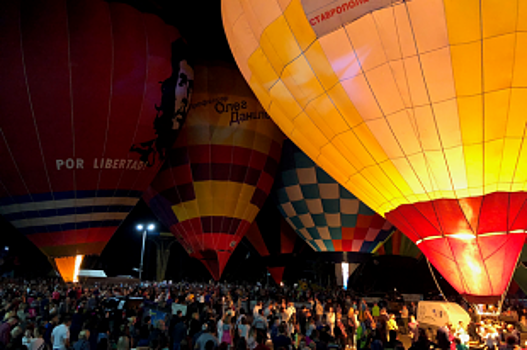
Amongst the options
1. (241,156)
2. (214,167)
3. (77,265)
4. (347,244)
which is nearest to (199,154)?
(214,167)

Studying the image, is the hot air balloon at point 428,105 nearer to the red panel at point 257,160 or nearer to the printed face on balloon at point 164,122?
the printed face on balloon at point 164,122

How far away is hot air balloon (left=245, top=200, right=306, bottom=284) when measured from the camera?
63.5ft

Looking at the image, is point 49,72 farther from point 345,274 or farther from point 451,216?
point 345,274

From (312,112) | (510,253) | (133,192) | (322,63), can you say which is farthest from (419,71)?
(133,192)

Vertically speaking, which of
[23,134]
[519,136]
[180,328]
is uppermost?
[23,134]

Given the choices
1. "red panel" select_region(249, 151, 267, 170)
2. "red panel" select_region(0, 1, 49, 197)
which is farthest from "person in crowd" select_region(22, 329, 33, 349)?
Result: "red panel" select_region(249, 151, 267, 170)

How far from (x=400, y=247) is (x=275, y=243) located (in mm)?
8382

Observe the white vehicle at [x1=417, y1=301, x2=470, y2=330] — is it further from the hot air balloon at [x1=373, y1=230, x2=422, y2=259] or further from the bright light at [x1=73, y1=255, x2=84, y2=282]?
the hot air balloon at [x1=373, y1=230, x2=422, y2=259]

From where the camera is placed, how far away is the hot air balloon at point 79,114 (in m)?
9.86

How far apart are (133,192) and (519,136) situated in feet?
30.8

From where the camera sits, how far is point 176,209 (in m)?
13.5

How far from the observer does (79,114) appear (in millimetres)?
10242

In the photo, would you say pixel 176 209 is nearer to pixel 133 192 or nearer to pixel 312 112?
pixel 133 192

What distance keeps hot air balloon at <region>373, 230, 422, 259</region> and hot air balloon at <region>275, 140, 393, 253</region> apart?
26.8ft
